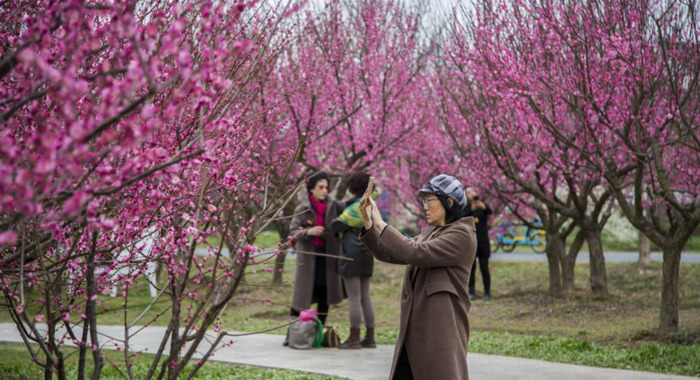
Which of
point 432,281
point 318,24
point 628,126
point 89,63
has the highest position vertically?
point 318,24

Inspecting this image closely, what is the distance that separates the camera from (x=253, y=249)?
8.95 feet

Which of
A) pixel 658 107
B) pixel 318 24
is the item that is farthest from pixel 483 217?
pixel 318 24

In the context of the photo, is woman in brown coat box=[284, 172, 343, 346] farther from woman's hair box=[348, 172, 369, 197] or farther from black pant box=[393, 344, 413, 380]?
black pant box=[393, 344, 413, 380]

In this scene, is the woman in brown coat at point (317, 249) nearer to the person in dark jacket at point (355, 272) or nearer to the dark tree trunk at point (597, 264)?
the person in dark jacket at point (355, 272)

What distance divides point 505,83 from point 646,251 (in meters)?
9.79

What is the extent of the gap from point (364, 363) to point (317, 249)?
1605mm

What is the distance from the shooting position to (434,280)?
4.27 meters

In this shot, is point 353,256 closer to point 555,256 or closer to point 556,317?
point 556,317

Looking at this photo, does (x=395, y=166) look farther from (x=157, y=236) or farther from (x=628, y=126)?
(x=157, y=236)

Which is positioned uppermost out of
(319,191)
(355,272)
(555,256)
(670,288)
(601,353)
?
(319,191)

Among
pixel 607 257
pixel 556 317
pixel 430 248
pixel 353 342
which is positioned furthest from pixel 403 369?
pixel 607 257

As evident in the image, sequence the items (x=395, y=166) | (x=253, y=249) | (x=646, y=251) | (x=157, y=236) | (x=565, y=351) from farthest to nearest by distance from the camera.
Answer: (x=395, y=166) → (x=646, y=251) → (x=565, y=351) → (x=157, y=236) → (x=253, y=249)

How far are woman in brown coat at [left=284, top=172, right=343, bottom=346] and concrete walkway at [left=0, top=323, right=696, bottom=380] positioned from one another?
563 millimetres

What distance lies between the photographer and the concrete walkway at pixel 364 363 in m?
6.52
